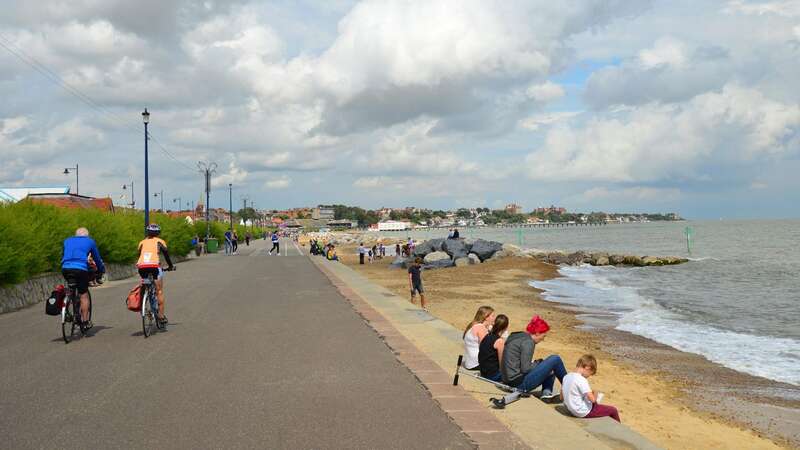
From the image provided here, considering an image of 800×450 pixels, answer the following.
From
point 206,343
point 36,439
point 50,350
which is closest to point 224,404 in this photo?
point 36,439

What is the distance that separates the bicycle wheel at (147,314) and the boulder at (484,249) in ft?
112

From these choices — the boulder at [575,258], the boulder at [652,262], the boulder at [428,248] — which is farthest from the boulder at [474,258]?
the boulder at [652,262]

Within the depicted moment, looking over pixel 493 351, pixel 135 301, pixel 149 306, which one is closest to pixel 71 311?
pixel 135 301

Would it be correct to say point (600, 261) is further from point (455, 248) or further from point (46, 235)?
point (46, 235)

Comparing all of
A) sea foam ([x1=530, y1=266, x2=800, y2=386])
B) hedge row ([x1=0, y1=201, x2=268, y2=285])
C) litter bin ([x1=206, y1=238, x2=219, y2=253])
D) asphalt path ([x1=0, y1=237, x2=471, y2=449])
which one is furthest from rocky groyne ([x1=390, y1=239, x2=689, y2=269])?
asphalt path ([x1=0, y1=237, x2=471, y2=449])

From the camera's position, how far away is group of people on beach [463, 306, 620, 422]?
20.8ft

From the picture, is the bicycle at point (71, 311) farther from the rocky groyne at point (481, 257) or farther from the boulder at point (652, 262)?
the boulder at point (652, 262)

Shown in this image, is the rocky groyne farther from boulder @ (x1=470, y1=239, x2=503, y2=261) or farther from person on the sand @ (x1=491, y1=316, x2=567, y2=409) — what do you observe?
person on the sand @ (x1=491, y1=316, x2=567, y2=409)

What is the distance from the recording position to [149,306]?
1030cm

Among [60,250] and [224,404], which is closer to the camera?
[224,404]

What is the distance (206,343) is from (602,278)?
2807cm

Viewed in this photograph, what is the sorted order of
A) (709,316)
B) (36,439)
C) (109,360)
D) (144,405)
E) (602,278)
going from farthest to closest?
(602,278)
(709,316)
(109,360)
(144,405)
(36,439)

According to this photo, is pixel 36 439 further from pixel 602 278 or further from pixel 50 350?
pixel 602 278

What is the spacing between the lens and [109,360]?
8.38 meters
